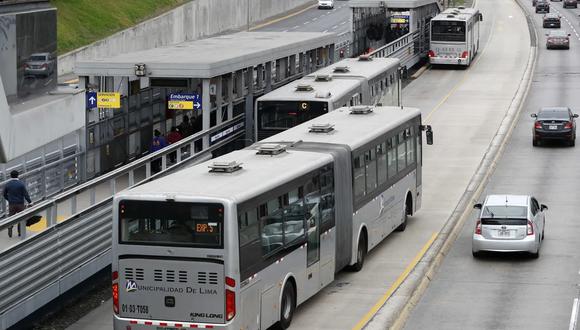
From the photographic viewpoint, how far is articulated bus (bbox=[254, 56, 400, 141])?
34.4 m

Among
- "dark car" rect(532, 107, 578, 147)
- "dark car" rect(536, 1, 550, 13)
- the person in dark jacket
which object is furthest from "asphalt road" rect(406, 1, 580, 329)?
"dark car" rect(536, 1, 550, 13)

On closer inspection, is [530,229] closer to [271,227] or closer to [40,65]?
[271,227]

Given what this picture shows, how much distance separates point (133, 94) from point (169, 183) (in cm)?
1274

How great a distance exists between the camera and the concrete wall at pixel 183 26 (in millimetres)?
73000

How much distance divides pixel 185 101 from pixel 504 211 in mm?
9063

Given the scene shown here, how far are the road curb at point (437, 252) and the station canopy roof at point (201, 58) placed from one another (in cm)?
722

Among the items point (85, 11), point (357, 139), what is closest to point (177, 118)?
point (357, 139)

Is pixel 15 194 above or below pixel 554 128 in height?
above

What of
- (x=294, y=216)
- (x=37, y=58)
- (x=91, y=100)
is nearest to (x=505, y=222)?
(x=294, y=216)

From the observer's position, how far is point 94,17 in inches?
3066

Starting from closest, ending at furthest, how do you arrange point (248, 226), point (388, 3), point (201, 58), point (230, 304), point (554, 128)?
1. point (230, 304)
2. point (248, 226)
3. point (201, 58)
4. point (554, 128)
5. point (388, 3)

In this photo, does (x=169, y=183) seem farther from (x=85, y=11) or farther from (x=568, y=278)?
(x=85, y=11)

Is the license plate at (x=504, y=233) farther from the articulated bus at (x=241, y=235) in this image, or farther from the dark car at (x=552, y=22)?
the dark car at (x=552, y=22)

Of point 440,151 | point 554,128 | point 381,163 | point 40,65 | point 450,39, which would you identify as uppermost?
point 450,39
